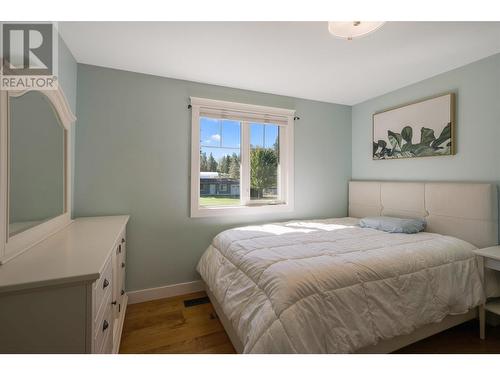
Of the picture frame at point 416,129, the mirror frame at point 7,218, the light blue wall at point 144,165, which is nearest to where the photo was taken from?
the mirror frame at point 7,218

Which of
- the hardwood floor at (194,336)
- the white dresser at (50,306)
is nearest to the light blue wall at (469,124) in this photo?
A: the hardwood floor at (194,336)

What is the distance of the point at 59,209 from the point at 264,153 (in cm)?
222

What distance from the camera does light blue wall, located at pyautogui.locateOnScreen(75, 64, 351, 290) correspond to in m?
2.20

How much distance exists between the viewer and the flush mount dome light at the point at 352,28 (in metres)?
1.39

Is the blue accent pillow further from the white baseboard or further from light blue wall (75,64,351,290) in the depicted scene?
the white baseboard

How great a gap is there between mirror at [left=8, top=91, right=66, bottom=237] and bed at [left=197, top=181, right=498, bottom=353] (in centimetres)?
128

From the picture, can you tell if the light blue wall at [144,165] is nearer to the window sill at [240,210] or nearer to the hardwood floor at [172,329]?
the window sill at [240,210]

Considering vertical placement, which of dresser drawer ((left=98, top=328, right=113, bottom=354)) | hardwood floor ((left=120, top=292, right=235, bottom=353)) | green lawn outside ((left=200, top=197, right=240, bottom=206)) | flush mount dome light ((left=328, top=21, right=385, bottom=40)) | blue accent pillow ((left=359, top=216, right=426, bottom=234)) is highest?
flush mount dome light ((left=328, top=21, right=385, bottom=40))

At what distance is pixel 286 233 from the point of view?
2232 mm

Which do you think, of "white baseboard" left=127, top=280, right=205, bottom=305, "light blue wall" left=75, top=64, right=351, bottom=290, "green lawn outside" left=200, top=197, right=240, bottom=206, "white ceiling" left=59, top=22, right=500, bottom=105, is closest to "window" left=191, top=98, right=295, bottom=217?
"green lawn outside" left=200, top=197, right=240, bottom=206

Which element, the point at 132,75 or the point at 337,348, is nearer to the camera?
the point at 337,348

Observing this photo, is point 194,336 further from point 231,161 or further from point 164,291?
point 231,161
